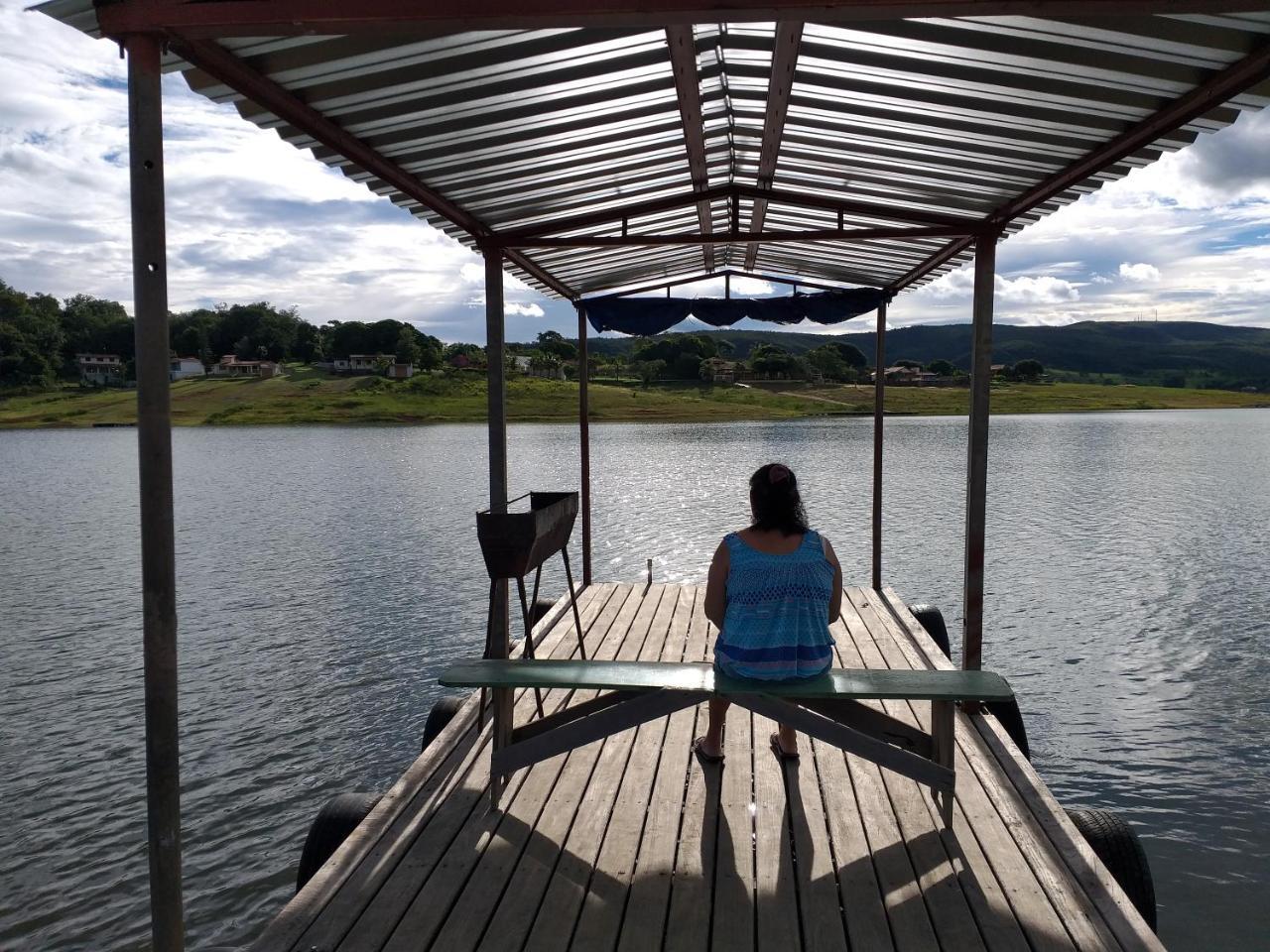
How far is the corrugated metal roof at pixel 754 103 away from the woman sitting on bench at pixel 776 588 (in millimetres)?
1815

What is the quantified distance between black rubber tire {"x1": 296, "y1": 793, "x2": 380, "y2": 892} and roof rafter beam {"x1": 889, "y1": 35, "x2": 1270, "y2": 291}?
4534mm

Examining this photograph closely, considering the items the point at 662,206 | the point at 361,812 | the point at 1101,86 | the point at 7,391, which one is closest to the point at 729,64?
the point at 1101,86

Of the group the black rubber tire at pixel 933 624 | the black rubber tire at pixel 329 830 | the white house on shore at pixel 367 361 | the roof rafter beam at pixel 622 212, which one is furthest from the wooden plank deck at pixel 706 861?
the white house on shore at pixel 367 361

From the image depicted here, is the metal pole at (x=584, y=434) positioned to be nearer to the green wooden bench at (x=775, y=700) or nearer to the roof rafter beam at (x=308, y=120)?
the roof rafter beam at (x=308, y=120)

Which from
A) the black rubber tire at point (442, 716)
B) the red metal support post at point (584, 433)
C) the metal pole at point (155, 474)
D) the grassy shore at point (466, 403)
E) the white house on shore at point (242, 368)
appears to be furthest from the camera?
the white house on shore at point (242, 368)

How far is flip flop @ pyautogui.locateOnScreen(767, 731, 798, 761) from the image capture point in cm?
464

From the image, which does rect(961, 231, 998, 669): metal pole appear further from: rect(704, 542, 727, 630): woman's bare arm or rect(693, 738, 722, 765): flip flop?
rect(704, 542, 727, 630): woman's bare arm

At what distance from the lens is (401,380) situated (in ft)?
270

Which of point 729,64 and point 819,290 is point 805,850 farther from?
point 819,290

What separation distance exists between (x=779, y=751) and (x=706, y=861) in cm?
114

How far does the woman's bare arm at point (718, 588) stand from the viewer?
12.6 ft

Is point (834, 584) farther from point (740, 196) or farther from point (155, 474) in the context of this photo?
point (740, 196)

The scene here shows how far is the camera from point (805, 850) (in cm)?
371

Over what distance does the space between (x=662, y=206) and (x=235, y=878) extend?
16.2 feet
